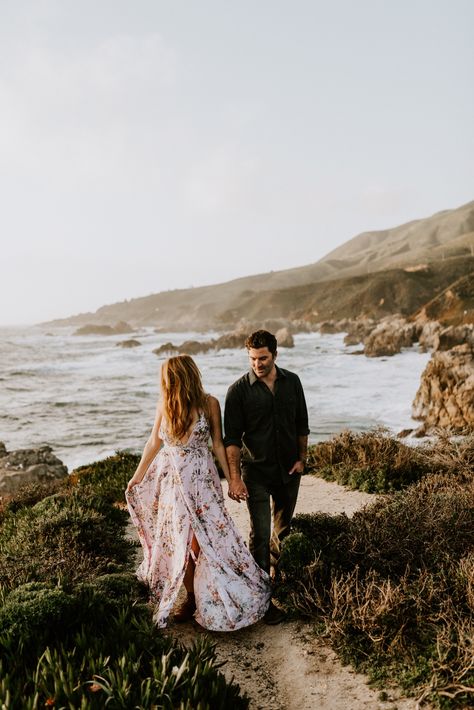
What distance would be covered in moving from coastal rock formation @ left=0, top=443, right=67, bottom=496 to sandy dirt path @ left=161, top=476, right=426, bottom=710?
7.95 metres

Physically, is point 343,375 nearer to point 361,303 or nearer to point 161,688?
point 161,688

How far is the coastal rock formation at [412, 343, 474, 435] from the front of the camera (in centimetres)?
1702

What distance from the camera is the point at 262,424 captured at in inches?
190

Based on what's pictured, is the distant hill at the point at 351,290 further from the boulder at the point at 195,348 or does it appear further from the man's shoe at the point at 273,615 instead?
the man's shoe at the point at 273,615

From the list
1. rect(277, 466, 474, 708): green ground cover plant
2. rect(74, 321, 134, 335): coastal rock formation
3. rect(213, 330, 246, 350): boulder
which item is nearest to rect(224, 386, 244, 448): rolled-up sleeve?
rect(277, 466, 474, 708): green ground cover plant

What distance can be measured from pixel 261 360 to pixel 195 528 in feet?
5.20

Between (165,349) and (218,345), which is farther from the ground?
(165,349)

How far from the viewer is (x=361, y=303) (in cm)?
8531

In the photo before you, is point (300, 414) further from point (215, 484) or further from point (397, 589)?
point (397, 589)

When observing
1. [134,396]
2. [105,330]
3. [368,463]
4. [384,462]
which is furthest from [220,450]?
[105,330]

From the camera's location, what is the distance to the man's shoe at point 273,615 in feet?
15.2

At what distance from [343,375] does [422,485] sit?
26.6 metres

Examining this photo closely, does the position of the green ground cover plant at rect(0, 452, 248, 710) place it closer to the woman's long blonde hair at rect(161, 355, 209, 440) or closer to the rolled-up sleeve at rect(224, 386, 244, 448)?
the woman's long blonde hair at rect(161, 355, 209, 440)

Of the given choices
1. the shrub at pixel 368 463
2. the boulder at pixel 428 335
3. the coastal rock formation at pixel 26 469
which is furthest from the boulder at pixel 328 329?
the shrub at pixel 368 463
